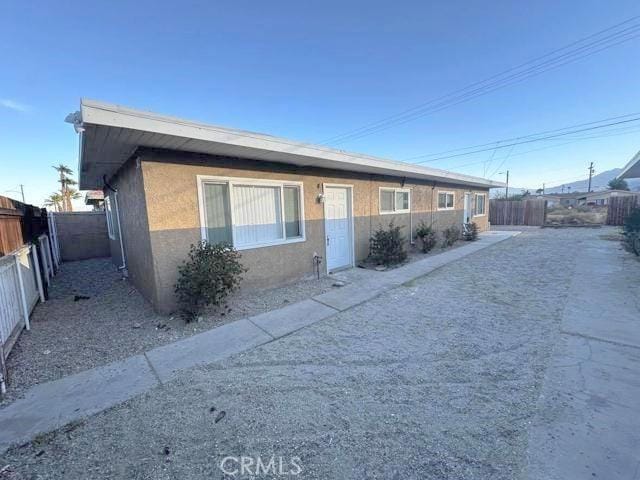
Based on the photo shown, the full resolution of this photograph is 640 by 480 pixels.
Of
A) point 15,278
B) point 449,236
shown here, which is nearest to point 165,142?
point 15,278

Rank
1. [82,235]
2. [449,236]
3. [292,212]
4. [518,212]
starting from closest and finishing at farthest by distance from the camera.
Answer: [292,212] → [82,235] → [449,236] → [518,212]

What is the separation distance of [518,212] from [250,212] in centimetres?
2249

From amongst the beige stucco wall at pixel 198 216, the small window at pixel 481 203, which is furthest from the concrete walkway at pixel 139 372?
the small window at pixel 481 203

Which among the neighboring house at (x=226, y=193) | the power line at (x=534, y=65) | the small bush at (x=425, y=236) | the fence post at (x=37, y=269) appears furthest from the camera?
the small bush at (x=425, y=236)

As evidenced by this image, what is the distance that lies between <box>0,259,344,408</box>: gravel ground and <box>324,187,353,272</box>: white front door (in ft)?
2.76

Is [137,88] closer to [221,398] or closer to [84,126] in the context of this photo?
[84,126]

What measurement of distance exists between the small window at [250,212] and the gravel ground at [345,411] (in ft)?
8.22

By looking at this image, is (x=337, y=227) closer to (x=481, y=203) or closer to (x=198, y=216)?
(x=198, y=216)

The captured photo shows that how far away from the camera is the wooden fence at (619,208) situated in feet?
54.2

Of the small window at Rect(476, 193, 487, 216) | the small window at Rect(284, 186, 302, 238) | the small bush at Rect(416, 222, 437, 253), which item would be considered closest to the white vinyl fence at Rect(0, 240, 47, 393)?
the small window at Rect(284, 186, 302, 238)

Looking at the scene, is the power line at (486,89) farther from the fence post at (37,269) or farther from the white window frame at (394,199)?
the fence post at (37,269)

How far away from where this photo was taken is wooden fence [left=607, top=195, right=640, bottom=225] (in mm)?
16520

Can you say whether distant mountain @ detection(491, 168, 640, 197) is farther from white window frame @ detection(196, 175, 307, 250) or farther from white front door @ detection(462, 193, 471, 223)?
white window frame @ detection(196, 175, 307, 250)

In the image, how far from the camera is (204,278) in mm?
4086
